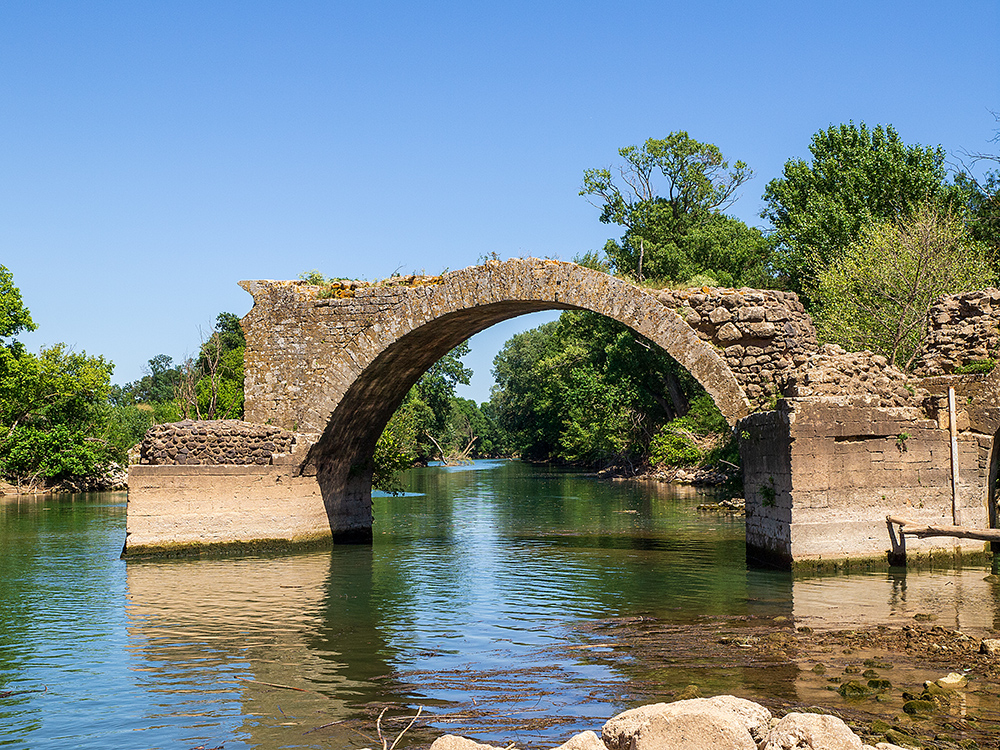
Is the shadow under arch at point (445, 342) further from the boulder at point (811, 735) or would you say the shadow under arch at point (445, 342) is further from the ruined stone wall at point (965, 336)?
the boulder at point (811, 735)

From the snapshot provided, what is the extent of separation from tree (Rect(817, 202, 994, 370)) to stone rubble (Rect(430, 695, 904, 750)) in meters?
16.3

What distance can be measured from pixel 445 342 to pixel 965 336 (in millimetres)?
8643

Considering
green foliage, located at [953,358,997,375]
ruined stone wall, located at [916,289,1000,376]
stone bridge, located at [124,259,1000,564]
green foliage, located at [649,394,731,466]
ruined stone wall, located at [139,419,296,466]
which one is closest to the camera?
stone bridge, located at [124,259,1000,564]

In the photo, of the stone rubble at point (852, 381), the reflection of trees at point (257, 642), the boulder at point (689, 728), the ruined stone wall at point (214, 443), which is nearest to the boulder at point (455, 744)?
the boulder at point (689, 728)

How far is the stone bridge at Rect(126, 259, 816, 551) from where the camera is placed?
13.7 m

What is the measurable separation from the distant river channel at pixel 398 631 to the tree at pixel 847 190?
1522cm

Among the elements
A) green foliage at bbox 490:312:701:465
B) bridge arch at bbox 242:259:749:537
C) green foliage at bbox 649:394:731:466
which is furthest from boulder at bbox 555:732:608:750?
green foliage at bbox 490:312:701:465

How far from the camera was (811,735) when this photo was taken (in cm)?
444

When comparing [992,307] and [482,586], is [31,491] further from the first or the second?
[992,307]

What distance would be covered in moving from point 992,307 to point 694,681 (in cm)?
877

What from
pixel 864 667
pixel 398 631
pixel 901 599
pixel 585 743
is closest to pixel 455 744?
pixel 585 743

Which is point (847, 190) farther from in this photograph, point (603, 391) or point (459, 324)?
point (459, 324)

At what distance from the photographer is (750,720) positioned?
4.64m

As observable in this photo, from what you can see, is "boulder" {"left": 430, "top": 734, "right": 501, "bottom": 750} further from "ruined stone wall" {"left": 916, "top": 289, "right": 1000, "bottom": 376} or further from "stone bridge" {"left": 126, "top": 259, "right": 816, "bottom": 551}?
"ruined stone wall" {"left": 916, "top": 289, "right": 1000, "bottom": 376}
